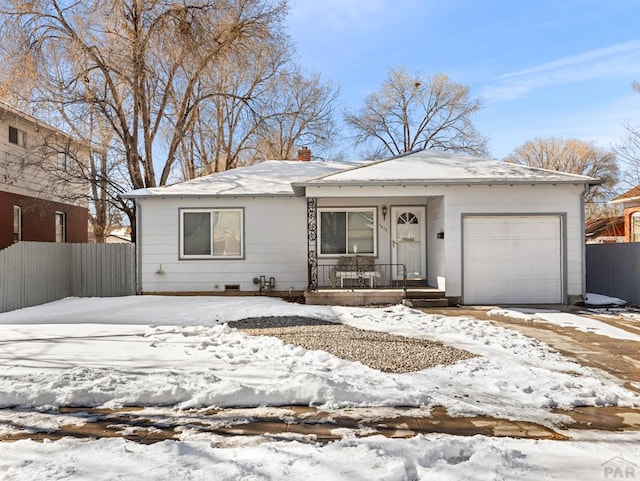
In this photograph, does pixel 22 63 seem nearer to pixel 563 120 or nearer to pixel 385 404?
pixel 385 404

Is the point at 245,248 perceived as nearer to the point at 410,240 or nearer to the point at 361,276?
the point at 361,276

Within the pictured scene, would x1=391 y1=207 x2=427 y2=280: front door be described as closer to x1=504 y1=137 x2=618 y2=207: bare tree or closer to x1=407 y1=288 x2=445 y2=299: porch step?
x1=407 y1=288 x2=445 y2=299: porch step

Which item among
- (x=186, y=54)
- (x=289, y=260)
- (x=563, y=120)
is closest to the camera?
(x=289, y=260)

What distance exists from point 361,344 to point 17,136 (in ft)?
45.7

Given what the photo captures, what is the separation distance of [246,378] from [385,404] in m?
1.52

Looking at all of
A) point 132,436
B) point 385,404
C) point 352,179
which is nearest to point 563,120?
point 352,179

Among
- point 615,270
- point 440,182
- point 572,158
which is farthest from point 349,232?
point 572,158

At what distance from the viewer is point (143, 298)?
11.4m

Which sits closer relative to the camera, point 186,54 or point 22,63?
point 22,63

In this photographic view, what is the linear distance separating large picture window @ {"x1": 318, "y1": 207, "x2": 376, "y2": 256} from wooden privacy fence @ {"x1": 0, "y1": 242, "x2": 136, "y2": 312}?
17.7ft

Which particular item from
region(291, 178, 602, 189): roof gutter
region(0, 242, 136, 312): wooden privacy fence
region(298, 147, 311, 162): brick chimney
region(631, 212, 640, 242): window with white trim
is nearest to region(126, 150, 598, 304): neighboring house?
region(291, 178, 602, 189): roof gutter

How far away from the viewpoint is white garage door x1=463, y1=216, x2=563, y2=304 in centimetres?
1087

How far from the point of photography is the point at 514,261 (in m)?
10.9

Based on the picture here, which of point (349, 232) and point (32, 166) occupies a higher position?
point (32, 166)
